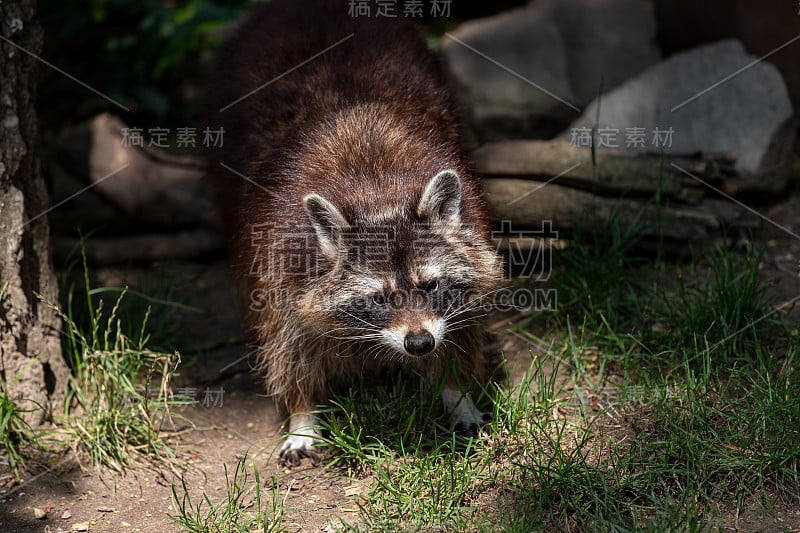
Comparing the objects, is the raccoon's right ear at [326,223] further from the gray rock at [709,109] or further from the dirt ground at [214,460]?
the gray rock at [709,109]

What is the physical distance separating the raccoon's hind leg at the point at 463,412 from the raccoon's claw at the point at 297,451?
2.30 feet

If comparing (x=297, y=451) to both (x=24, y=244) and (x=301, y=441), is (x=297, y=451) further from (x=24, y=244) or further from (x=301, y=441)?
(x=24, y=244)

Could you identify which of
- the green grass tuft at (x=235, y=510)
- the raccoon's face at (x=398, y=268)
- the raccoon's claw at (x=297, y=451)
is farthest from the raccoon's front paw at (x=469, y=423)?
the green grass tuft at (x=235, y=510)

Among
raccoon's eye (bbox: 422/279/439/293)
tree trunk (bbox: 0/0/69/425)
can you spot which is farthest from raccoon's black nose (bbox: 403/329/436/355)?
tree trunk (bbox: 0/0/69/425)

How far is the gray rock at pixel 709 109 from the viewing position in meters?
5.84

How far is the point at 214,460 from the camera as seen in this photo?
4598mm

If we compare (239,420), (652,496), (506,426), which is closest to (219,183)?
(239,420)

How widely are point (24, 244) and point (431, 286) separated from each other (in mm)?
2063

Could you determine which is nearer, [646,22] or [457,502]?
[457,502]

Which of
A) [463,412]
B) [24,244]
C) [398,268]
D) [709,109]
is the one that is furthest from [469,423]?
[709,109]

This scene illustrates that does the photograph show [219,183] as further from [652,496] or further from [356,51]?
[652,496]

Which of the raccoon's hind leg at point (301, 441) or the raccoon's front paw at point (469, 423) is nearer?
the raccoon's front paw at point (469, 423)

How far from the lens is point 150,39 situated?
733 cm

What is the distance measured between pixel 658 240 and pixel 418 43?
6.03ft
